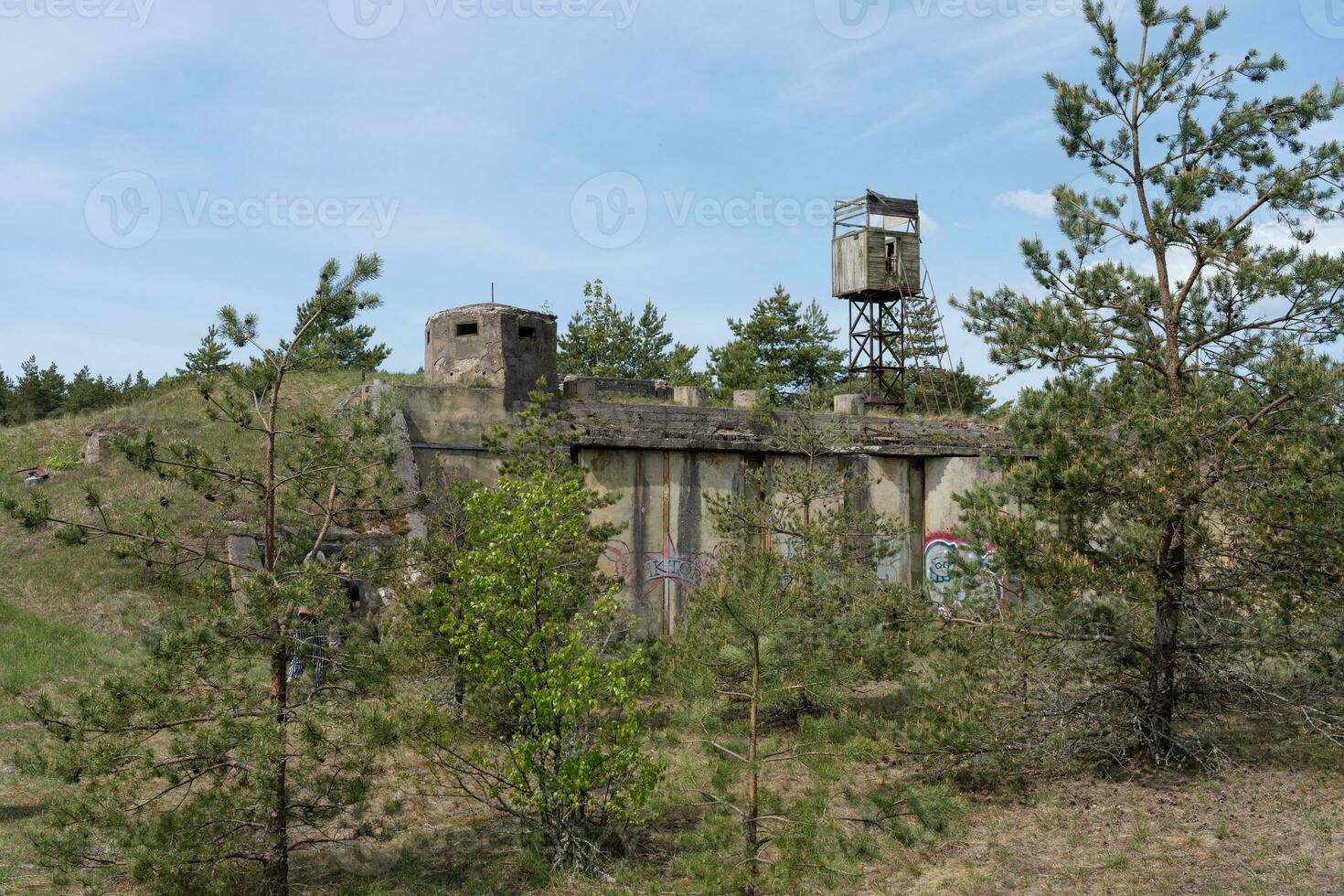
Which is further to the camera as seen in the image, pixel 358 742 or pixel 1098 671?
pixel 1098 671

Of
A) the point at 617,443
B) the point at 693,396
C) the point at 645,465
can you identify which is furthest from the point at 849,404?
the point at 617,443

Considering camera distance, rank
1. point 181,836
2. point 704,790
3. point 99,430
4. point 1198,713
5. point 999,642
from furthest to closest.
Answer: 1. point 99,430
2. point 1198,713
3. point 999,642
4. point 704,790
5. point 181,836

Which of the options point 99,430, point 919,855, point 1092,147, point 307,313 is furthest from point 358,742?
point 99,430

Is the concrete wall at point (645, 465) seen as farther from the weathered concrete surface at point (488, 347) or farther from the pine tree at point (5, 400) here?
the pine tree at point (5, 400)

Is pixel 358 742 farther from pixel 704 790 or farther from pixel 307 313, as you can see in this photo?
pixel 307 313

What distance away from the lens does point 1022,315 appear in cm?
1140

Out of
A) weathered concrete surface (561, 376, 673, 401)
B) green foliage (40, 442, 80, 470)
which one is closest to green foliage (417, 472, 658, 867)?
weathered concrete surface (561, 376, 673, 401)

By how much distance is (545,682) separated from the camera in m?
8.48

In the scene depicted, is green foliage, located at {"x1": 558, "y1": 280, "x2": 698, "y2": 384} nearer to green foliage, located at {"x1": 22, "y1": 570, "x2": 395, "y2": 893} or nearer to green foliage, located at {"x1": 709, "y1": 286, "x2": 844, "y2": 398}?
green foliage, located at {"x1": 709, "y1": 286, "x2": 844, "y2": 398}

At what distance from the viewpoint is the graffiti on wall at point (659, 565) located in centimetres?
1681

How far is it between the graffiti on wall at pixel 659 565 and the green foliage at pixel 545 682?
7428mm

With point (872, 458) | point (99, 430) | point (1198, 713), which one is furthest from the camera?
point (99, 430)

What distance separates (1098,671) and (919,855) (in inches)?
140

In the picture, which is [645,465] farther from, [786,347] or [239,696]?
[786,347]
